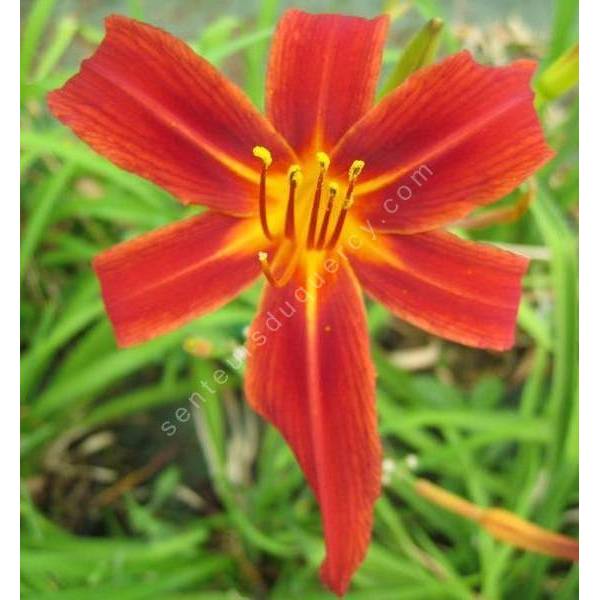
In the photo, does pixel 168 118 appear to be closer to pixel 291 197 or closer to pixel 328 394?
pixel 291 197

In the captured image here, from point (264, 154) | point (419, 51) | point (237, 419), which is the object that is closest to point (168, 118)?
point (264, 154)

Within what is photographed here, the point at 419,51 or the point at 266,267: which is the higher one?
the point at 419,51

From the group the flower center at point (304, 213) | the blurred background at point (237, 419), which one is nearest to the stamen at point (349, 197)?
the flower center at point (304, 213)

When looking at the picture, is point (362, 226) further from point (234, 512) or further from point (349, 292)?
point (234, 512)

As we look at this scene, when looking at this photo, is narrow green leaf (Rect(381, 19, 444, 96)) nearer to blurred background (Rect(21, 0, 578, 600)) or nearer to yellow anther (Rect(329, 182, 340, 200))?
yellow anther (Rect(329, 182, 340, 200))

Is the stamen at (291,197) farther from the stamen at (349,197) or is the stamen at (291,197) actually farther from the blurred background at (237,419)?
the blurred background at (237,419)

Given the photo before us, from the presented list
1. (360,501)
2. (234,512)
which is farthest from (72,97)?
(234,512)
